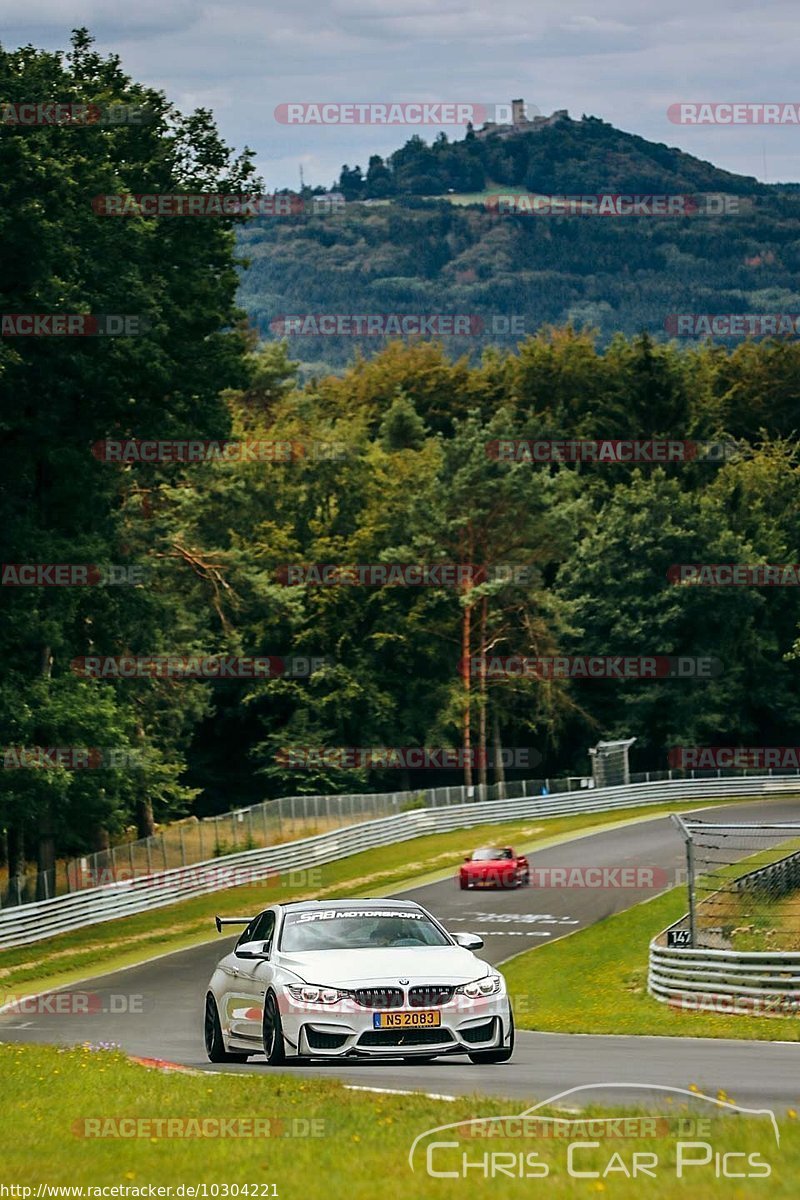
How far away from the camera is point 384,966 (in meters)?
14.8

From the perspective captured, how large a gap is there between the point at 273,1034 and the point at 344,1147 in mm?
5451

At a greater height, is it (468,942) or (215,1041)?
(468,942)

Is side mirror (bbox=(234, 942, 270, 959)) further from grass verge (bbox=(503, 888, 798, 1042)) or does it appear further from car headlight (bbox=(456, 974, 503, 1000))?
grass verge (bbox=(503, 888, 798, 1042))

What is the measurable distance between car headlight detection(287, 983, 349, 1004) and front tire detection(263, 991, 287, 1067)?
302mm

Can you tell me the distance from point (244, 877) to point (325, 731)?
33.4m

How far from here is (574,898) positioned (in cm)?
4569

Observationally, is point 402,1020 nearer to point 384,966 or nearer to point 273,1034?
point 384,966

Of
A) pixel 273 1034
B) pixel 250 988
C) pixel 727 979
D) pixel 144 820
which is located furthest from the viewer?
pixel 144 820

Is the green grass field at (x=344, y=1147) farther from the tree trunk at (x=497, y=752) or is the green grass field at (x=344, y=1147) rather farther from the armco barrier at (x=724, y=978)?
the tree trunk at (x=497, y=752)

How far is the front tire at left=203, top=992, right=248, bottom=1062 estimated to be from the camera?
16641 mm

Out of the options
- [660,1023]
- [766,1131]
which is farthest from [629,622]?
[766,1131]

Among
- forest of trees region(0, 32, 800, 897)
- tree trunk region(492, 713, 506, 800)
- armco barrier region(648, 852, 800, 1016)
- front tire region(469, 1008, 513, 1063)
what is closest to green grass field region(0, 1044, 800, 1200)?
front tire region(469, 1008, 513, 1063)

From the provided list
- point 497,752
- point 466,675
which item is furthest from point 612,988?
point 497,752

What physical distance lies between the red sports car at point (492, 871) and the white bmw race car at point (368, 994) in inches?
1286
